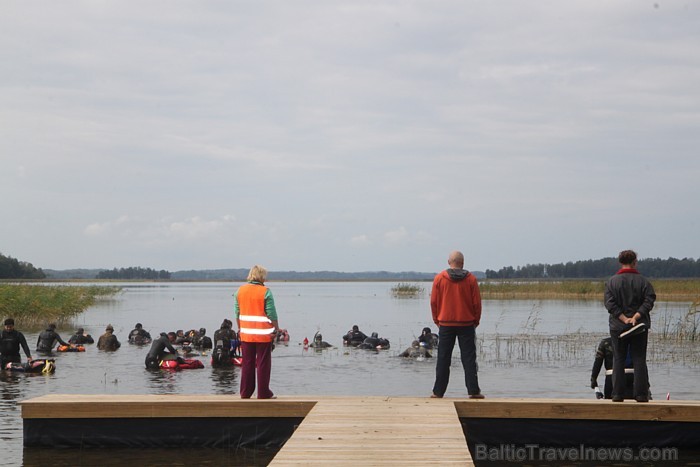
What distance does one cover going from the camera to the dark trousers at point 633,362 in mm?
12234

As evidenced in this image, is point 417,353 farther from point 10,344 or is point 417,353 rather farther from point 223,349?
point 10,344

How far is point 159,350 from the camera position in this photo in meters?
25.8

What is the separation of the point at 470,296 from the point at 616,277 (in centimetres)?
212

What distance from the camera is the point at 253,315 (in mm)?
12906

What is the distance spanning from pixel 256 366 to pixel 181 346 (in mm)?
20304

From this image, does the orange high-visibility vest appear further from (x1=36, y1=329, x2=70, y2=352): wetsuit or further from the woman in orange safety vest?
(x1=36, y1=329, x2=70, y2=352): wetsuit

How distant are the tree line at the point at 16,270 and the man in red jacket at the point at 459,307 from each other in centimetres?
12270

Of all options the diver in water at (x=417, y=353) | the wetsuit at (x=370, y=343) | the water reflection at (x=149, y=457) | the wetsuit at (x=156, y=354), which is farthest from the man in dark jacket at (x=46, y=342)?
the water reflection at (x=149, y=457)

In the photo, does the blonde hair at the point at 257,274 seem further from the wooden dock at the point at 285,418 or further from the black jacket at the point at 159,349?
the black jacket at the point at 159,349

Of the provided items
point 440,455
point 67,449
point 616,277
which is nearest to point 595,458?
point 616,277

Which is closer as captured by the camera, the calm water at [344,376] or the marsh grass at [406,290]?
the calm water at [344,376]

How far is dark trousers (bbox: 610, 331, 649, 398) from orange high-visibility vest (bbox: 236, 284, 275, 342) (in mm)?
4830

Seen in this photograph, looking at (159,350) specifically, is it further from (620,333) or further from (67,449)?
(620,333)

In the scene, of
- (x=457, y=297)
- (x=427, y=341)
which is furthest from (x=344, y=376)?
(x=457, y=297)
